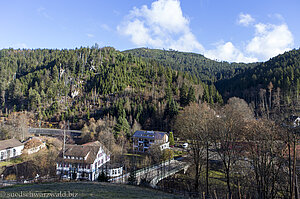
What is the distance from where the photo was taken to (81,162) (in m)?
30.8

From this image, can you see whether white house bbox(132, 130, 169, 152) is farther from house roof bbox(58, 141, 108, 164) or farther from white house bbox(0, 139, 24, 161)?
white house bbox(0, 139, 24, 161)

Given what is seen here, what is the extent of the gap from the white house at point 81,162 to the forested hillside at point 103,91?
15953 mm

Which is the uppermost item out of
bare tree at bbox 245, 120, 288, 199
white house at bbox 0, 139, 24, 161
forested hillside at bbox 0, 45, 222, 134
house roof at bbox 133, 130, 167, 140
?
forested hillside at bbox 0, 45, 222, 134

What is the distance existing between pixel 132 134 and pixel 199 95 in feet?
120

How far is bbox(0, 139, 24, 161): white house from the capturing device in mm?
38469

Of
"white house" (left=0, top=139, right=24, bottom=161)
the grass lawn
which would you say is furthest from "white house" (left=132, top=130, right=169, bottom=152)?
the grass lawn

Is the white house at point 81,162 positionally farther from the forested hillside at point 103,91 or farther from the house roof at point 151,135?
the house roof at point 151,135

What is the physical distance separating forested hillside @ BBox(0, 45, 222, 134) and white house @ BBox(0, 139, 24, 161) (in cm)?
2408

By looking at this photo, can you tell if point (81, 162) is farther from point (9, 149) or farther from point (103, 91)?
point (103, 91)

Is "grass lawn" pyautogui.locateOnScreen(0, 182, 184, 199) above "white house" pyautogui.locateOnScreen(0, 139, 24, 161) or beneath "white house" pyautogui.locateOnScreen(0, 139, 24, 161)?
above

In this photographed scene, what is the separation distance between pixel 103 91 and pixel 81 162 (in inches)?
2486

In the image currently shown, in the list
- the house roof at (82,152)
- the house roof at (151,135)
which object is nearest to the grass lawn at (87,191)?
the house roof at (82,152)

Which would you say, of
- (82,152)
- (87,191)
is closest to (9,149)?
(82,152)

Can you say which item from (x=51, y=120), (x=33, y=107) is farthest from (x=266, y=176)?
(x=33, y=107)
